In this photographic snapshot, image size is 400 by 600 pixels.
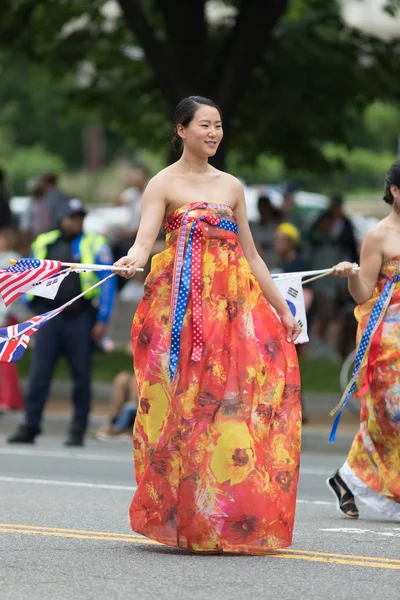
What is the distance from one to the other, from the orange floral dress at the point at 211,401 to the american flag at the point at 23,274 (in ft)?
1.55

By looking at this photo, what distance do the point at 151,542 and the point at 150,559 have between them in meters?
0.61

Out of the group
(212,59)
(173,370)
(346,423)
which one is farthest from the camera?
(212,59)

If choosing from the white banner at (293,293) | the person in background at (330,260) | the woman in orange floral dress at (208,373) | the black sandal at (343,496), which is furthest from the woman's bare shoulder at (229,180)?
the person in background at (330,260)

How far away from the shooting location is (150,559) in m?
7.06

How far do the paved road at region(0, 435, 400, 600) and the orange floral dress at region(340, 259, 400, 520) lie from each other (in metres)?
0.18

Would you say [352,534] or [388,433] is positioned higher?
[388,433]

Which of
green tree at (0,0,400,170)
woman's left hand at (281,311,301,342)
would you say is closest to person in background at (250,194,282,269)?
green tree at (0,0,400,170)

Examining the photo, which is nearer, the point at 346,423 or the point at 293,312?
the point at 293,312

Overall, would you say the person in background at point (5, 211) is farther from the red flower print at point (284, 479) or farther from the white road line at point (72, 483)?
the red flower print at point (284, 479)

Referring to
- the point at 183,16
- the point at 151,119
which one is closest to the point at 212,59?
the point at 183,16

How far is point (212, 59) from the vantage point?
20.7m

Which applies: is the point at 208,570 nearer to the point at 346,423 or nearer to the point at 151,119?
the point at 346,423

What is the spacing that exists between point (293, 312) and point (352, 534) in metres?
1.18

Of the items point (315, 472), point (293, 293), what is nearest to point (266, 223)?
point (315, 472)
